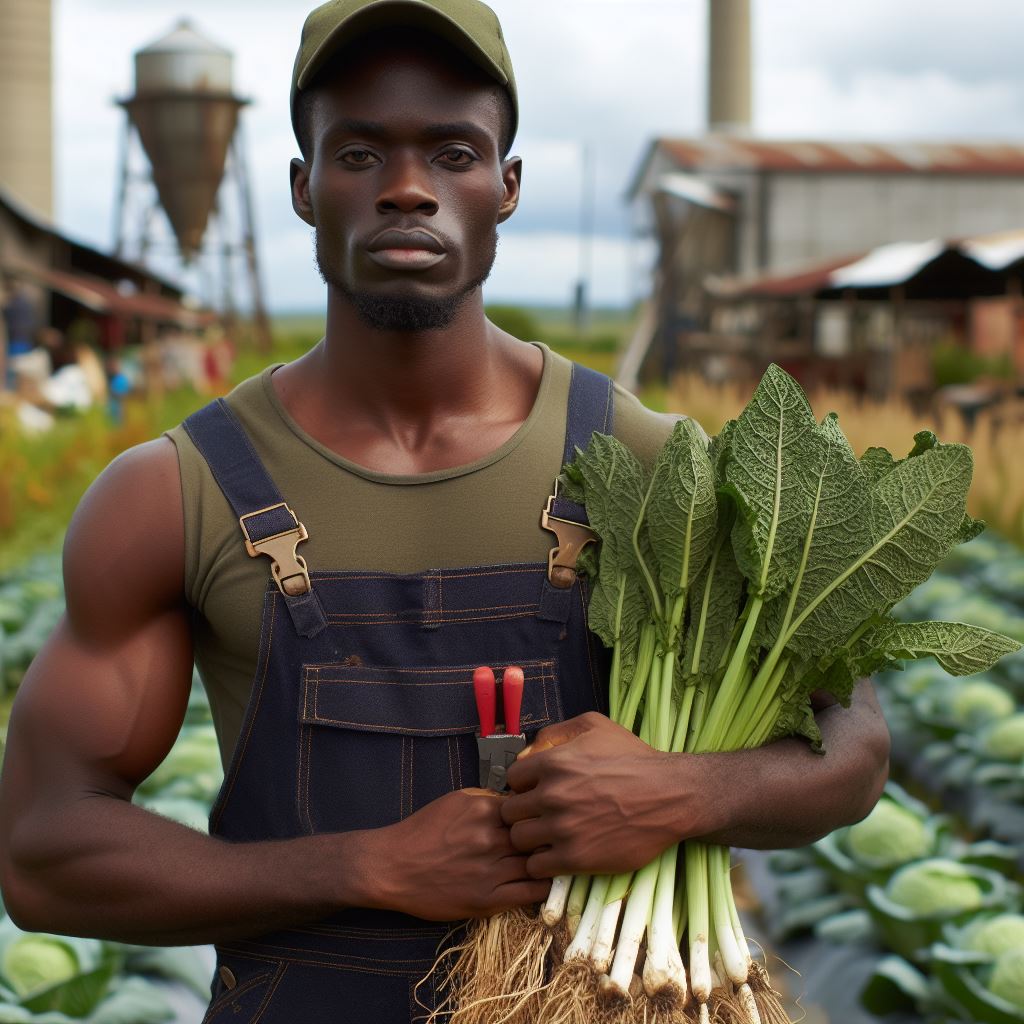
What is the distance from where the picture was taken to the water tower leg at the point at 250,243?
2792 centimetres

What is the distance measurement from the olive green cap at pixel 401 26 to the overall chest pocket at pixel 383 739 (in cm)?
79

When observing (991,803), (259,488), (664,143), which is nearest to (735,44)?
(664,143)

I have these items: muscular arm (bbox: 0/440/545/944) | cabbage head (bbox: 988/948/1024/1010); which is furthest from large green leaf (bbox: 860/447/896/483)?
cabbage head (bbox: 988/948/1024/1010)

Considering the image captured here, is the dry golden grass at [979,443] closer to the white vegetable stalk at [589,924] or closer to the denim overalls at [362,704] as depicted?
the denim overalls at [362,704]

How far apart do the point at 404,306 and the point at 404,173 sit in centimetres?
17

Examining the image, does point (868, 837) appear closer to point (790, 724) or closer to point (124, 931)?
point (790, 724)

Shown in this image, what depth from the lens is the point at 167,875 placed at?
1.76 metres

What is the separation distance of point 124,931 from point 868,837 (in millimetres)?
2668

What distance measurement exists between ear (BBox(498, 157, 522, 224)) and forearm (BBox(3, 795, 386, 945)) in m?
0.89

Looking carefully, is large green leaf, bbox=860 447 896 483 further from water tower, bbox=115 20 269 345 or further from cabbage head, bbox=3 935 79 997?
water tower, bbox=115 20 269 345

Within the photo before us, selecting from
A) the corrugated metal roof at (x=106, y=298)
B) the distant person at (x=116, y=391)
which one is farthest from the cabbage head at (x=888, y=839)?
the corrugated metal roof at (x=106, y=298)

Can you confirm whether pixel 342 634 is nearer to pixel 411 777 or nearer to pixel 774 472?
pixel 411 777

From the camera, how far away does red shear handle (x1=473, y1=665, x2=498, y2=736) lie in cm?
174

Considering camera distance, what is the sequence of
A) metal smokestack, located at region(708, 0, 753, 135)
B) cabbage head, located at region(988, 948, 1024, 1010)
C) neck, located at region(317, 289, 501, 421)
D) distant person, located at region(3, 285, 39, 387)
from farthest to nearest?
1. metal smokestack, located at region(708, 0, 753, 135)
2. distant person, located at region(3, 285, 39, 387)
3. cabbage head, located at region(988, 948, 1024, 1010)
4. neck, located at region(317, 289, 501, 421)
